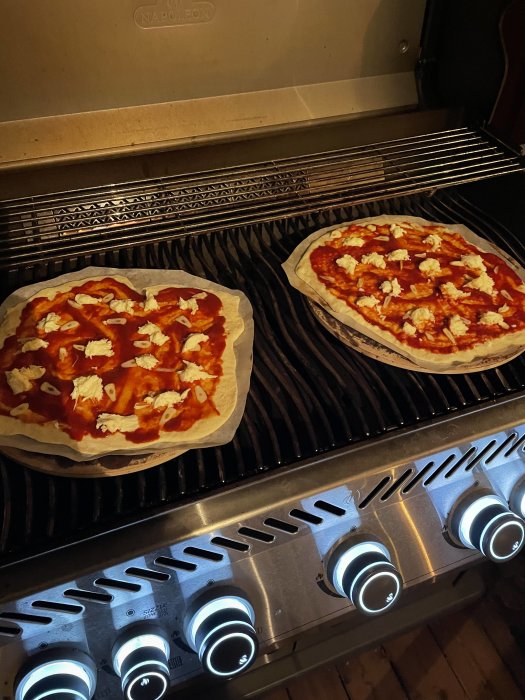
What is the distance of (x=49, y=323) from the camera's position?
4.17ft

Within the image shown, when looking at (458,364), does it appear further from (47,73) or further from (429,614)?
(47,73)

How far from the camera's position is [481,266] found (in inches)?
58.8

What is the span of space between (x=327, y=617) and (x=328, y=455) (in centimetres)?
40

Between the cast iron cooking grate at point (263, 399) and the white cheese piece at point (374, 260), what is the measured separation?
196mm

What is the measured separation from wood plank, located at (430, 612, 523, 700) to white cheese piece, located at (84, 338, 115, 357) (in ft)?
4.94

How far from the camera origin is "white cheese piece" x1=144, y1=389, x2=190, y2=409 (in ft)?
3.82

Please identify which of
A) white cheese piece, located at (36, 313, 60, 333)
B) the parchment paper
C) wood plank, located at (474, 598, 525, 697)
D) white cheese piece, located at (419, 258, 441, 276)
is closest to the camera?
the parchment paper

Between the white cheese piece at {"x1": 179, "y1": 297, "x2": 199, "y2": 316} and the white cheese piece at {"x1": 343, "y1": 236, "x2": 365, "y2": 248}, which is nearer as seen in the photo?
the white cheese piece at {"x1": 179, "y1": 297, "x2": 199, "y2": 316}

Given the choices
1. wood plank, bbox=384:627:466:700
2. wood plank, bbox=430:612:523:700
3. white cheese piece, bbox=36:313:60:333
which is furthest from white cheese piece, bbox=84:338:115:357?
wood plank, bbox=430:612:523:700

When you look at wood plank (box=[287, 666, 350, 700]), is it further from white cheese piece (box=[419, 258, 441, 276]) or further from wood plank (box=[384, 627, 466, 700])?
white cheese piece (box=[419, 258, 441, 276])

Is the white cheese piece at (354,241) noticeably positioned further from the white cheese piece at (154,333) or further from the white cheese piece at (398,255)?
the white cheese piece at (154,333)

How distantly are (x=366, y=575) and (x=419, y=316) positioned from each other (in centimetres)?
68

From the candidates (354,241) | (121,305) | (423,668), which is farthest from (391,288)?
(423,668)

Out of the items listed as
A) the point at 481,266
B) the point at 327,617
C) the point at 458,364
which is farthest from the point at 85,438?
the point at 481,266
